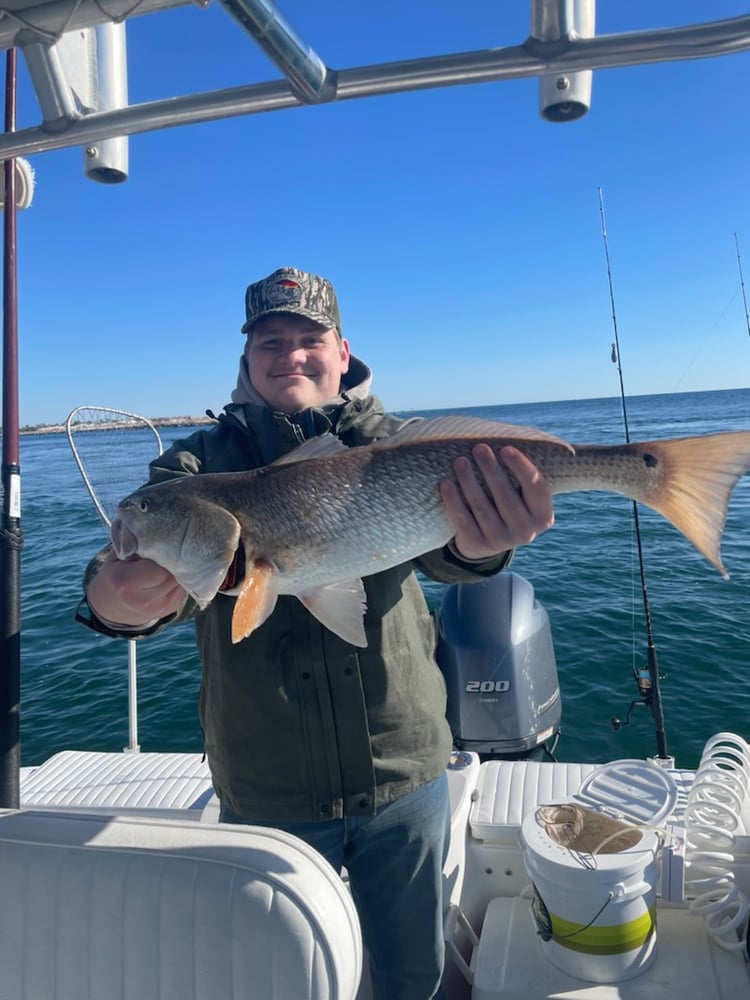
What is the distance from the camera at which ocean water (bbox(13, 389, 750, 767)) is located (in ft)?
25.7

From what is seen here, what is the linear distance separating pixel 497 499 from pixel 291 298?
1.26 metres

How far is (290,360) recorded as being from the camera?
9.27 ft

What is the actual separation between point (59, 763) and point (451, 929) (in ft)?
11.2

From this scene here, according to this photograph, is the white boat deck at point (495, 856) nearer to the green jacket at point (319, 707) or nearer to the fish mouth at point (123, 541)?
the green jacket at point (319, 707)

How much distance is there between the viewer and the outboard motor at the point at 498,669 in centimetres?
506

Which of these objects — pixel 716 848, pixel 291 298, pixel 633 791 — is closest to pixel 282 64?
pixel 291 298

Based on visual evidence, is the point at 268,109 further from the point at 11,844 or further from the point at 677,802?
the point at 677,802

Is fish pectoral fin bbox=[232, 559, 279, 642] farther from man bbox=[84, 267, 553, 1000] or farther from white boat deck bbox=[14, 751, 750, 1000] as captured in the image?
white boat deck bbox=[14, 751, 750, 1000]

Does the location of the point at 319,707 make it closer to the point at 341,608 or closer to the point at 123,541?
the point at 341,608

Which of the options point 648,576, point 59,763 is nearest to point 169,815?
point 59,763

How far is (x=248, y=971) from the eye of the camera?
2.04 meters

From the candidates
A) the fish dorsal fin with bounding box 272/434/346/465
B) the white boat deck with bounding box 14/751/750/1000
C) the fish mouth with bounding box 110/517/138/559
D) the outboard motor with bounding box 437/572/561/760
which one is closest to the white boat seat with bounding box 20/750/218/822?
the white boat deck with bounding box 14/751/750/1000

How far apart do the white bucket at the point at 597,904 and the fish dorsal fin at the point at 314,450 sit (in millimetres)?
2186

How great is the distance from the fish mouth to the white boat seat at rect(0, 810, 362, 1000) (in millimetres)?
954
